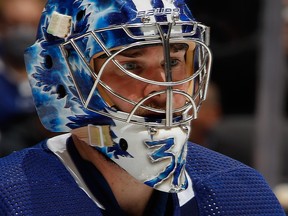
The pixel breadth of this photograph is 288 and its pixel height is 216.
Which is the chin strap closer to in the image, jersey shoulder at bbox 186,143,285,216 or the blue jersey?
the blue jersey

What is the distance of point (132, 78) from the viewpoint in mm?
2701

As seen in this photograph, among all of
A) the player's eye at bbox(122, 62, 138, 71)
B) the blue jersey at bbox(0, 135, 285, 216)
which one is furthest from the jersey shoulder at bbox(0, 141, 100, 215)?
the player's eye at bbox(122, 62, 138, 71)

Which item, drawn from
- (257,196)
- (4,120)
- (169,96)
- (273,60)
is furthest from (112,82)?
(4,120)

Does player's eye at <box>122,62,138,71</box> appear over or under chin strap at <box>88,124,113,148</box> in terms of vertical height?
over

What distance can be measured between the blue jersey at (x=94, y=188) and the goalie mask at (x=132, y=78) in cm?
10

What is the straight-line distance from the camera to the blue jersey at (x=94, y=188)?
2.68 meters

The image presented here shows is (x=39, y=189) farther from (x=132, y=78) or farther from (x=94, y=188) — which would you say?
(x=132, y=78)

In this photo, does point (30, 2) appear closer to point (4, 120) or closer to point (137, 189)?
point (4, 120)

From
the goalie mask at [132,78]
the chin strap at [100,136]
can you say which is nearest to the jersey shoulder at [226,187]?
the goalie mask at [132,78]

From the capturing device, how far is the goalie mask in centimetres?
269

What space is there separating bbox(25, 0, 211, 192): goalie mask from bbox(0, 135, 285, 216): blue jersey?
0.10 m

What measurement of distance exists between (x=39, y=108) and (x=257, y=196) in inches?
26.6

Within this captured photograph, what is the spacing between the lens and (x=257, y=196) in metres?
2.96

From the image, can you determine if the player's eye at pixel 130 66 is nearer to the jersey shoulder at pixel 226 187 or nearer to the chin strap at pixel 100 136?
the chin strap at pixel 100 136
